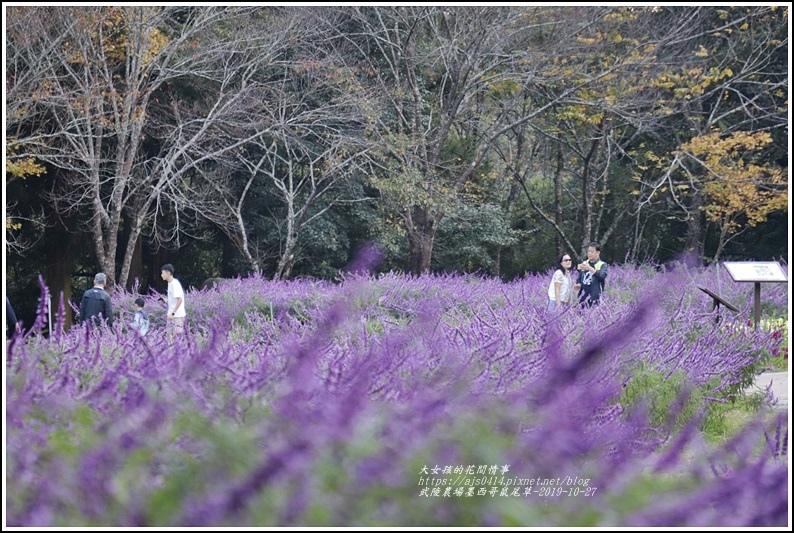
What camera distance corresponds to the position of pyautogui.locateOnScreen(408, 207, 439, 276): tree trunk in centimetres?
1981

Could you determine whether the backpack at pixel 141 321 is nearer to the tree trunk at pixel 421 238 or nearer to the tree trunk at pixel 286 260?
the tree trunk at pixel 286 260

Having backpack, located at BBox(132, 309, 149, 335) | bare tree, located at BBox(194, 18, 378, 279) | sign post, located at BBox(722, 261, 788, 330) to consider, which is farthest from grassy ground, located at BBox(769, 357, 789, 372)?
bare tree, located at BBox(194, 18, 378, 279)

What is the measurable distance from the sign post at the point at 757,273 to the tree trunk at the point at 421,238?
10.3 meters

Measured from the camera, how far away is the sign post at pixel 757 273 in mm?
9602

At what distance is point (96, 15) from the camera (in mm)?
13859

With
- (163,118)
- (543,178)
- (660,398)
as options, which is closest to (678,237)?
(543,178)

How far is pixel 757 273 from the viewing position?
31.9 ft

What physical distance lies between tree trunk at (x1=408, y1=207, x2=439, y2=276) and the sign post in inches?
406

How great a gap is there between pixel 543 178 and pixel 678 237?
6.35 meters

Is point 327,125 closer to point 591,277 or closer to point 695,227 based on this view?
point 591,277

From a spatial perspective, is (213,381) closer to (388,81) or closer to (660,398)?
(660,398)

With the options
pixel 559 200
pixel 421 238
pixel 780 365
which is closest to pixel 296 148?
pixel 421 238

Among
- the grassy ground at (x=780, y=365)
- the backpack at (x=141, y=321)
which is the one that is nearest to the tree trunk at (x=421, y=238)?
the backpack at (x=141, y=321)

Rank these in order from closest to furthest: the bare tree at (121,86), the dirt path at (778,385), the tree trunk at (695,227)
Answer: the dirt path at (778,385)
the bare tree at (121,86)
the tree trunk at (695,227)
